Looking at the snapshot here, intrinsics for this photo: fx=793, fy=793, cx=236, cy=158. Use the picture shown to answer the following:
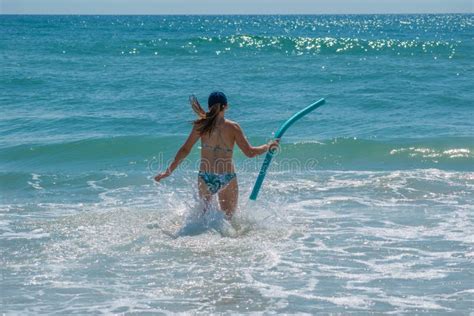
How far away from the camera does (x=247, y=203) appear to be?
781 centimetres

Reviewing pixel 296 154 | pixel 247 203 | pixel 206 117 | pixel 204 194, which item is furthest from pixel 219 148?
pixel 296 154

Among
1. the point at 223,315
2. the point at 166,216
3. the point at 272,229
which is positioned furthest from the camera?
the point at 166,216

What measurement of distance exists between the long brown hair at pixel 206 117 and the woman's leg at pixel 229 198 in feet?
1.74

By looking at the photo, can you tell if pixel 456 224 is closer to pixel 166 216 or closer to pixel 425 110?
pixel 166 216

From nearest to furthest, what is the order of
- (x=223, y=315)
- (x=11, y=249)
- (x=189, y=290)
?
(x=223, y=315) → (x=189, y=290) → (x=11, y=249)

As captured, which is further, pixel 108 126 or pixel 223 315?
pixel 108 126

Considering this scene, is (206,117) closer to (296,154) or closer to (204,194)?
(204,194)

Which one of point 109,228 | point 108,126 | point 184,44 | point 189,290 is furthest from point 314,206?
point 184,44

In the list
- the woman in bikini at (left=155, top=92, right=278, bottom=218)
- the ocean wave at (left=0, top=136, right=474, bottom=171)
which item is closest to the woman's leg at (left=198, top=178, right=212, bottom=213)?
the woman in bikini at (left=155, top=92, right=278, bottom=218)

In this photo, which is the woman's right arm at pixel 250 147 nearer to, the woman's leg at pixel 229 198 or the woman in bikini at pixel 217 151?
the woman in bikini at pixel 217 151

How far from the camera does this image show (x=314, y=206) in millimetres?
8617

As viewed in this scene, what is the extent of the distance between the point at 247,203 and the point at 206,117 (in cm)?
114

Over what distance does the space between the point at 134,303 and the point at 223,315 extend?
0.69 m

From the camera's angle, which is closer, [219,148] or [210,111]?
[210,111]
